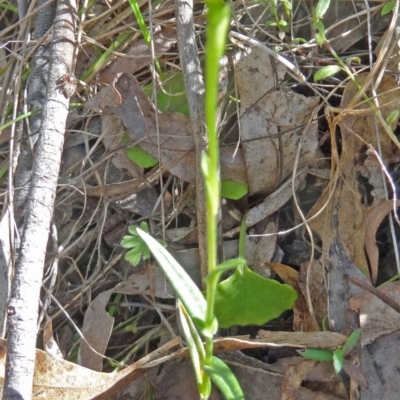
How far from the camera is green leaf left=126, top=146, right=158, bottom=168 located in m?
1.43

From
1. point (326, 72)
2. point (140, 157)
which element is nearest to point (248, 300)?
point (140, 157)

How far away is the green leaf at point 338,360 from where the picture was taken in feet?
3.76

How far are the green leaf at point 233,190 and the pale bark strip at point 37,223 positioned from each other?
0.41m

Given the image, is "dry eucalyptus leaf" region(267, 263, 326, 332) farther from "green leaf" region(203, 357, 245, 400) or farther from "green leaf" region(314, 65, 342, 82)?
"green leaf" region(314, 65, 342, 82)

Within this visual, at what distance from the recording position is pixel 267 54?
1.43 metres

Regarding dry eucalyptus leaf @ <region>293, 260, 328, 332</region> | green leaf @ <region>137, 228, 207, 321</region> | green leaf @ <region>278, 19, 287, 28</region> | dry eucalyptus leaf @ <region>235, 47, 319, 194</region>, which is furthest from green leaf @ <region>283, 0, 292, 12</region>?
green leaf @ <region>137, 228, 207, 321</region>

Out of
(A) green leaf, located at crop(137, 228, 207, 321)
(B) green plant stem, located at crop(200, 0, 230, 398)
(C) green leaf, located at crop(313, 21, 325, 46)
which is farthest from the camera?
(C) green leaf, located at crop(313, 21, 325, 46)

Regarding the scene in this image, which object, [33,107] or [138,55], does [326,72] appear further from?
[33,107]

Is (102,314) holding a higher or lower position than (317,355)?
higher

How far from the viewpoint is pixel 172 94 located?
1452 mm

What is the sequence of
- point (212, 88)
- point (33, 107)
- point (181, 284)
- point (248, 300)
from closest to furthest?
point (212, 88) < point (181, 284) < point (248, 300) < point (33, 107)

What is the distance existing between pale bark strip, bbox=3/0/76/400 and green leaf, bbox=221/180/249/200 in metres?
0.41

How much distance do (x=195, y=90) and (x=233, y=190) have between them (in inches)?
10.2

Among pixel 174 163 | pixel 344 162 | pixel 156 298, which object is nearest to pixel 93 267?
pixel 156 298
